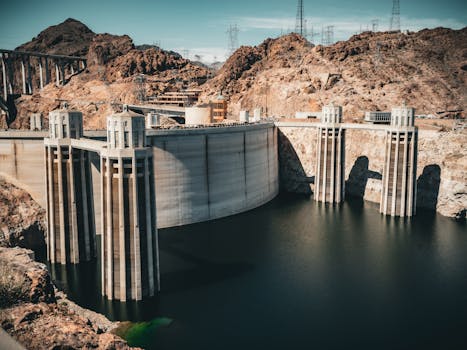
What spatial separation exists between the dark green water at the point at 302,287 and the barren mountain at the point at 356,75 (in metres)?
48.4

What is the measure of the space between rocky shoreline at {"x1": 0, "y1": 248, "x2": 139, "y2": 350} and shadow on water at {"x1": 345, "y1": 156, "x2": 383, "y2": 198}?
6092 cm

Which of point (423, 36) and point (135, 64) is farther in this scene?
point (135, 64)

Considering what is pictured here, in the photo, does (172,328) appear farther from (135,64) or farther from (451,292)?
(135,64)

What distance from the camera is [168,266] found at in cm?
4691

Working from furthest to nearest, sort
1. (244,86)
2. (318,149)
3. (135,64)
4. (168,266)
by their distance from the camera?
1. (135,64)
2. (244,86)
3. (318,149)
4. (168,266)

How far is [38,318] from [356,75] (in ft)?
334

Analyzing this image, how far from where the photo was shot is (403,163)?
6669 cm

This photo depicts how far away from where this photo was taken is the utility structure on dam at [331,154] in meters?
75.9

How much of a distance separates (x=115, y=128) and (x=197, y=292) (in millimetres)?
16070

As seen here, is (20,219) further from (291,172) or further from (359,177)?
(359,177)

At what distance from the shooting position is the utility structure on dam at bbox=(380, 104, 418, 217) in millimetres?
66625

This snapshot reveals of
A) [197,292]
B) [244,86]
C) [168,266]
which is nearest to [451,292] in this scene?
[197,292]

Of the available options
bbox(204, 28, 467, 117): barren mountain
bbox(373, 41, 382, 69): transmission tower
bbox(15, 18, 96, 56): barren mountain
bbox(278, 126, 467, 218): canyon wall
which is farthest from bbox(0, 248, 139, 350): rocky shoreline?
bbox(15, 18, 96, 56): barren mountain

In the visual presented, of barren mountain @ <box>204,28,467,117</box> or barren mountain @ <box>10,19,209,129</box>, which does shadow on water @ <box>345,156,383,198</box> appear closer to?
barren mountain @ <box>204,28,467,117</box>
